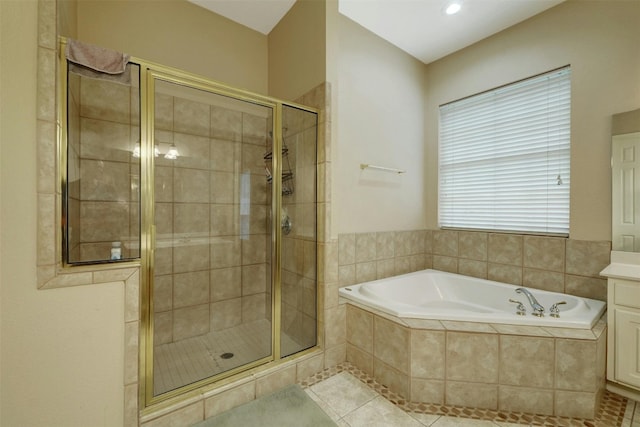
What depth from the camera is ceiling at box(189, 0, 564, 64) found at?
2.21 meters

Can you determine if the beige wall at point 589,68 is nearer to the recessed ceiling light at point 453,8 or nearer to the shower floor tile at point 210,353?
the recessed ceiling light at point 453,8

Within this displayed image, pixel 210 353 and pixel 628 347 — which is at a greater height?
pixel 628 347

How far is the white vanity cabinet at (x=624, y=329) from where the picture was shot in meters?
1.59

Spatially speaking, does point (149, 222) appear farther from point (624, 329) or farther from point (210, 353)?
point (624, 329)

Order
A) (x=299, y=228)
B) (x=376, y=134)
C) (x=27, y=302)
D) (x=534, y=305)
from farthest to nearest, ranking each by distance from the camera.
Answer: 1. (x=376, y=134)
2. (x=299, y=228)
3. (x=534, y=305)
4. (x=27, y=302)

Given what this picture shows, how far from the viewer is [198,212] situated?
2.28 m

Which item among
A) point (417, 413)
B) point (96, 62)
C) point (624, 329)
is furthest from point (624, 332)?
point (96, 62)

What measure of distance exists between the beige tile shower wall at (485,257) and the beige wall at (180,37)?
1.90 m

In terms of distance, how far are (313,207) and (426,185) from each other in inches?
66.4

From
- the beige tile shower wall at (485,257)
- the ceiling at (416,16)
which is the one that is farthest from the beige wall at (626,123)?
the ceiling at (416,16)

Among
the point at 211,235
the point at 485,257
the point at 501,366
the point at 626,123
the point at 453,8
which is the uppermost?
the point at 453,8

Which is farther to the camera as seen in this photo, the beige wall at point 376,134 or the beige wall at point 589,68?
the beige wall at point 376,134

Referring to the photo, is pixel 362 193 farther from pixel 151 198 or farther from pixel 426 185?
pixel 151 198

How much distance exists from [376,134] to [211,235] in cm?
185
